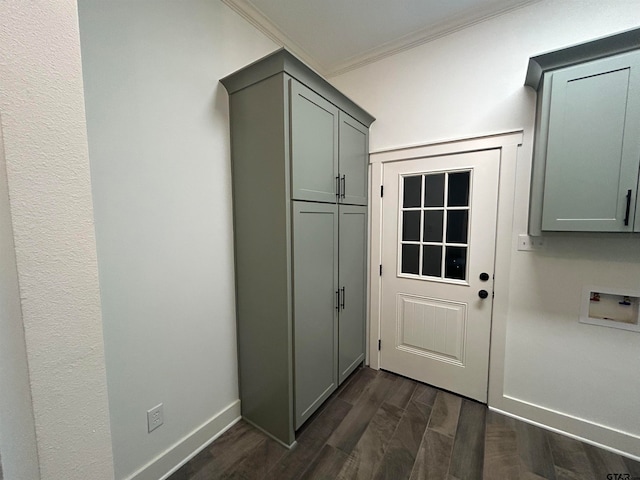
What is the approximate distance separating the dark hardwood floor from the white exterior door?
12.8 inches

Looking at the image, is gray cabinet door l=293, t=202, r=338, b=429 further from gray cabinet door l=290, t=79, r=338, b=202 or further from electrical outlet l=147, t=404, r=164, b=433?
electrical outlet l=147, t=404, r=164, b=433

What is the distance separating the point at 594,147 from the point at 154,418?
2816 millimetres

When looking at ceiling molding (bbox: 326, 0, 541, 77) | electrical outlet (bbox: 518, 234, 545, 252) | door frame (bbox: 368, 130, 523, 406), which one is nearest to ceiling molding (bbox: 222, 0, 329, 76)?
ceiling molding (bbox: 326, 0, 541, 77)

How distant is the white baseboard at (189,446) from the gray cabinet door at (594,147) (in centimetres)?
239

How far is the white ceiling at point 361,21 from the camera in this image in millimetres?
1733

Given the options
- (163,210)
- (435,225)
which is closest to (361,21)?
(435,225)

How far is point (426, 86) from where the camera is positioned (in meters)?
2.05

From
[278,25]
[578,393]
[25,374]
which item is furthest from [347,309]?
[278,25]

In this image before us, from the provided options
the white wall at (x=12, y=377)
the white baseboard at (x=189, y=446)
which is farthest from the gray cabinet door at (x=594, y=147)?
the white baseboard at (x=189, y=446)

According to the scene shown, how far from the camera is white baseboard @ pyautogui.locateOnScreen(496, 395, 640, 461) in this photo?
1.54 metres

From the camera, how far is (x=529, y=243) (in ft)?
5.73

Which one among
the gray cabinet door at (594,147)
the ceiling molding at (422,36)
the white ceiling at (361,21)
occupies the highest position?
the white ceiling at (361,21)

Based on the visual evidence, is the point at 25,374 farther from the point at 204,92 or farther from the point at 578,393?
the point at 578,393

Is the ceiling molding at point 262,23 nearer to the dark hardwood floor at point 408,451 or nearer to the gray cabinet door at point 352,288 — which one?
the gray cabinet door at point 352,288
